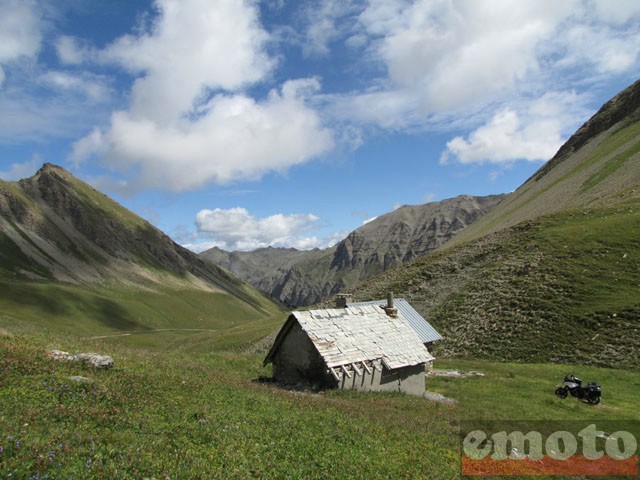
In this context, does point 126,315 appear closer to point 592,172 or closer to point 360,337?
point 360,337

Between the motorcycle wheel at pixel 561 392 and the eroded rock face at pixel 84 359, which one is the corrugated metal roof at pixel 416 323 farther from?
the eroded rock face at pixel 84 359

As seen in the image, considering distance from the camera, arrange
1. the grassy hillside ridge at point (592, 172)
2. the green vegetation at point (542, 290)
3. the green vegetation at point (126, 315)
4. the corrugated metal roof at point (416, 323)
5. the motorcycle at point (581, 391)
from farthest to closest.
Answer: the green vegetation at point (126, 315), the grassy hillside ridge at point (592, 172), the green vegetation at point (542, 290), the corrugated metal roof at point (416, 323), the motorcycle at point (581, 391)

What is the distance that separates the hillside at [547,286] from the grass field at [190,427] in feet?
73.2

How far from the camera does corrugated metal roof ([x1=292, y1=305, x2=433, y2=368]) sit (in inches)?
1010

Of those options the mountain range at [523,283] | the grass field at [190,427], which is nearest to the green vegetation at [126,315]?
the mountain range at [523,283]

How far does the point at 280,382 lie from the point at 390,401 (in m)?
7.80

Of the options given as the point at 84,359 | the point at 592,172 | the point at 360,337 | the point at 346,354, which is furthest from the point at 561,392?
the point at 592,172

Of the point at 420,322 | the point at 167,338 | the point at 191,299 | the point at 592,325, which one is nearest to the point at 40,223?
the point at 191,299

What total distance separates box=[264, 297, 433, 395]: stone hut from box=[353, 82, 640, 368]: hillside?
20.7m

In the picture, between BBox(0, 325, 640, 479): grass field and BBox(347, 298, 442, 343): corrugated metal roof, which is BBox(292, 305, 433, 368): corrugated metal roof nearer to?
BBox(0, 325, 640, 479): grass field

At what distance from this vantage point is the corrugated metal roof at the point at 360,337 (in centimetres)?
2566

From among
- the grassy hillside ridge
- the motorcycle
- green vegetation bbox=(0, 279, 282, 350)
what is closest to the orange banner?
the motorcycle

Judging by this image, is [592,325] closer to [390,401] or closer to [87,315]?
[390,401]

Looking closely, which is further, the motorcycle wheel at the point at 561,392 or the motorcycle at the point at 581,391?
the motorcycle wheel at the point at 561,392
